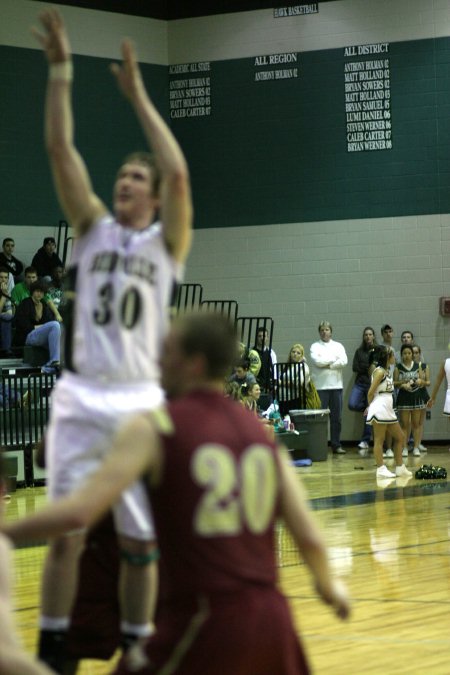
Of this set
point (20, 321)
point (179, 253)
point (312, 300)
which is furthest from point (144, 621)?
point (312, 300)

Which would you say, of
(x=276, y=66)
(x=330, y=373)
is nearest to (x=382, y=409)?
(x=330, y=373)

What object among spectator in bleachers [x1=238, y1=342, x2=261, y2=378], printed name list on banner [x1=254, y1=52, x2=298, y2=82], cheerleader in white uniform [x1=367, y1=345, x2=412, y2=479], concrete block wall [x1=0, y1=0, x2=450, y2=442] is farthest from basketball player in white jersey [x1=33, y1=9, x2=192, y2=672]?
printed name list on banner [x1=254, y1=52, x2=298, y2=82]

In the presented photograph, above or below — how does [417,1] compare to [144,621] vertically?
above

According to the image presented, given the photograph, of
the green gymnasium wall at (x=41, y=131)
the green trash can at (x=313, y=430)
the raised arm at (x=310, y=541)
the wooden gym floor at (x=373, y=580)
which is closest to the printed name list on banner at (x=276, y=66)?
the green gymnasium wall at (x=41, y=131)

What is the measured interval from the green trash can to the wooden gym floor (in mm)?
3928

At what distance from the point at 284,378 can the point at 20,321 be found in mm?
4378

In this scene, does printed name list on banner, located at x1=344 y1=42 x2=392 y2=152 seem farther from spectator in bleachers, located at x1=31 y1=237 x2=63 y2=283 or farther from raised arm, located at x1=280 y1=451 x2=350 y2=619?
raised arm, located at x1=280 y1=451 x2=350 y2=619

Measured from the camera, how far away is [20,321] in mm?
15906

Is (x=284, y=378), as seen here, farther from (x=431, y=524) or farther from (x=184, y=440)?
(x=184, y=440)

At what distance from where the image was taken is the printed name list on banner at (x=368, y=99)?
19266 mm

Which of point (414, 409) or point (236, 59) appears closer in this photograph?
point (414, 409)

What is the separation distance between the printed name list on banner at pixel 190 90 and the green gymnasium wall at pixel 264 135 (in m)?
0.02

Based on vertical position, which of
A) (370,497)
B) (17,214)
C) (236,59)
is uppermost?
(236,59)

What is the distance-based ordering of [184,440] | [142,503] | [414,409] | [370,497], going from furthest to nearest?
[414,409] → [370,497] → [142,503] → [184,440]
